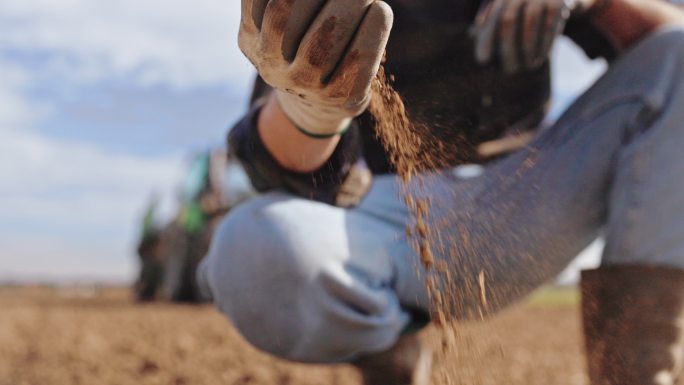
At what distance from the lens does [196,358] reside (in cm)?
343

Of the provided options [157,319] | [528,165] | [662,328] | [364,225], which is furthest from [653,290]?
[157,319]

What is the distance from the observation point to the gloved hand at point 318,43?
1112 mm

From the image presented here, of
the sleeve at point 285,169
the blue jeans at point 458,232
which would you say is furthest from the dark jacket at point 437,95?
the blue jeans at point 458,232

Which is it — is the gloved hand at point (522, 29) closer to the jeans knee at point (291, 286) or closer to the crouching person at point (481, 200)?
the crouching person at point (481, 200)

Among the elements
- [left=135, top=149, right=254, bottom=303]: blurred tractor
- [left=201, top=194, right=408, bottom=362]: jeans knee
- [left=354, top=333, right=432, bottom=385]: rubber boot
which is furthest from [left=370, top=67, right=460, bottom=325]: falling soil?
[left=135, top=149, right=254, bottom=303]: blurred tractor

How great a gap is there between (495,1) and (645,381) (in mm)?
909

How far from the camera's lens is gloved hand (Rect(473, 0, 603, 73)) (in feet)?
5.55

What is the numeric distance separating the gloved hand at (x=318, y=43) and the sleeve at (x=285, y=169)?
0.43 meters

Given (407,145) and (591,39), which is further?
(591,39)

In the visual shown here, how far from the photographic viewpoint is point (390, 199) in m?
1.95

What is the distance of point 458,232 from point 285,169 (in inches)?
17.2

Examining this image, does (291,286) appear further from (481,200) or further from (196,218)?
(196,218)

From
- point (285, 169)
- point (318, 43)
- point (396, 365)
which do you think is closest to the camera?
point (318, 43)

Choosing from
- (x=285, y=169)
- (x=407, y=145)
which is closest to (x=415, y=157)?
(x=407, y=145)
